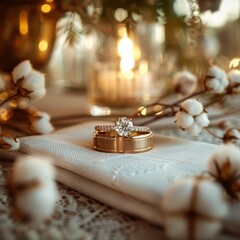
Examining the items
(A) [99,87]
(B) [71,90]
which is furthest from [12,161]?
(B) [71,90]

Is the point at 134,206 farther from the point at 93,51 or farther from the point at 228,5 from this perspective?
the point at 228,5

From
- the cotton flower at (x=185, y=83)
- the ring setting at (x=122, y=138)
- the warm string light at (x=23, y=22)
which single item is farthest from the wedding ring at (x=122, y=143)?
the warm string light at (x=23, y=22)

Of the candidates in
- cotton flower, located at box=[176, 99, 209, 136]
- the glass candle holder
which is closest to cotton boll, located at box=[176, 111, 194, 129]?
cotton flower, located at box=[176, 99, 209, 136]

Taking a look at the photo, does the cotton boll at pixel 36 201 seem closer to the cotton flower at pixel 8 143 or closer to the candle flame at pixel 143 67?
the cotton flower at pixel 8 143

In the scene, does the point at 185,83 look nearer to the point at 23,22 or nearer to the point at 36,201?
the point at 23,22

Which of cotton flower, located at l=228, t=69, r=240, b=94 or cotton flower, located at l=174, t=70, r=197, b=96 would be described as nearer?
cotton flower, located at l=228, t=69, r=240, b=94

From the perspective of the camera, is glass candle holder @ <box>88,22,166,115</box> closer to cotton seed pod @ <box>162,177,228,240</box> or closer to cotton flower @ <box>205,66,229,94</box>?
cotton flower @ <box>205,66,229,94</box>
